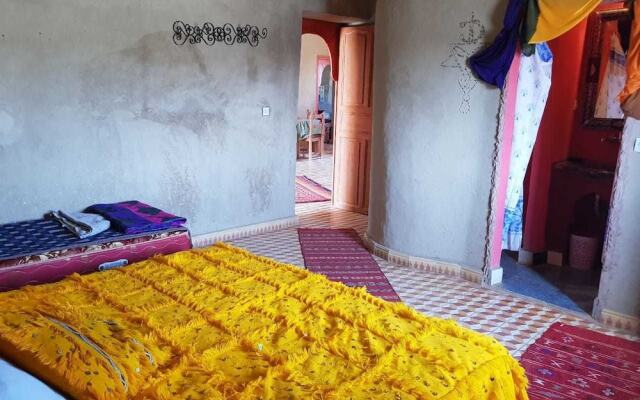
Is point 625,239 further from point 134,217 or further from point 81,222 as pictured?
point 81,222

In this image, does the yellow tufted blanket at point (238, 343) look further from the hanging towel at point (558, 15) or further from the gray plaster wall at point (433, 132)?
the hanging towel at point (558, 15)

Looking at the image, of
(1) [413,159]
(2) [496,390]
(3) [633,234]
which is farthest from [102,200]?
(3) [633,234]

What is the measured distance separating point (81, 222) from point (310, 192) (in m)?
4.38

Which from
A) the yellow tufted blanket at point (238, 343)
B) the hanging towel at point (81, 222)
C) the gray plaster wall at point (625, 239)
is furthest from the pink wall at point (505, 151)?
the hanging towel at point (81, 222)

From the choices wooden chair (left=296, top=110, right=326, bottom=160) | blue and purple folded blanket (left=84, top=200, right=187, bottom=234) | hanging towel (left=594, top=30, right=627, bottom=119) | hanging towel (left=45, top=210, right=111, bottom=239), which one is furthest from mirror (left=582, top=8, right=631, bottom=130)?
wooden chair (left=296, top=110, right=326, bottom=160)

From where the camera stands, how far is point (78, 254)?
3.54 m

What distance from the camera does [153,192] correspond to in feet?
15.8

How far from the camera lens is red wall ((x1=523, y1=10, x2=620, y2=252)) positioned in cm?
457

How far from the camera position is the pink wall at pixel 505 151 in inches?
158

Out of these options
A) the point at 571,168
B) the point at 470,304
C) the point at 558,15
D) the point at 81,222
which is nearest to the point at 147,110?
the point at 81,222

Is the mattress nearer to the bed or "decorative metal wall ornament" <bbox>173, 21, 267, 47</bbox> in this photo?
the bed

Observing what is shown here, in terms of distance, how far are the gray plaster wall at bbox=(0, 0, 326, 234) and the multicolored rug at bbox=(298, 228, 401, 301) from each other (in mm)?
642

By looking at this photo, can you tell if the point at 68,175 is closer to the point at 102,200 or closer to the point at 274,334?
the point at 102,200

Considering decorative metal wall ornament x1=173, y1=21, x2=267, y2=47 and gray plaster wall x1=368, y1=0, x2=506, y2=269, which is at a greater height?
decorative metal wall ornament x1=173, y1=21, x2=267, y2=47
